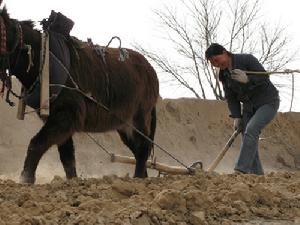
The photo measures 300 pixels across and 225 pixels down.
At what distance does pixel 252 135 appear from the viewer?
7.70 m

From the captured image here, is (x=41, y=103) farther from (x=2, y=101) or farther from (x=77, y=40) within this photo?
(x=2, y=101)

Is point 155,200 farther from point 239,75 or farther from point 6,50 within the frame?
point 239,75

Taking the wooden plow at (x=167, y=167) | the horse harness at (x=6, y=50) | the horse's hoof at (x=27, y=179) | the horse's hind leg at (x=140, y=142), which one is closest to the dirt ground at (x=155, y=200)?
the horse's hoof at (x=27, y=179)

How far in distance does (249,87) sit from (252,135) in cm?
62

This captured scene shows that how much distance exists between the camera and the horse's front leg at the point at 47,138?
6.25 m

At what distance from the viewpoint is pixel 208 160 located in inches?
770

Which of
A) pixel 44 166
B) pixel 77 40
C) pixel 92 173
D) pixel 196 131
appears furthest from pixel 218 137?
pixel 77 40

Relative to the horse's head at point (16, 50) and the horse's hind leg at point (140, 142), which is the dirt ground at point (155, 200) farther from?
the horse's hind leg at point (140, 142)

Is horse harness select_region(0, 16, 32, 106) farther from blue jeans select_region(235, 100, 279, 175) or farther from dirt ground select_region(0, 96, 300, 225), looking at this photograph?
blue jeans select_region(235, 100, 279, 175)

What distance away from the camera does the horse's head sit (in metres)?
6.25

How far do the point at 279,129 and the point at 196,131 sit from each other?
335 centimetres

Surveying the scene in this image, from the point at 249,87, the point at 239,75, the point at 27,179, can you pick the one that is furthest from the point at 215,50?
the point at 27,179

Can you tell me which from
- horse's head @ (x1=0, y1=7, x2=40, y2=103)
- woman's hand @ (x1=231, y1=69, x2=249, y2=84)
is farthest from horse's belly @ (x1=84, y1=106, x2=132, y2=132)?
woman's hand @ (x1=231, y1=69, x2=249, y2=84)

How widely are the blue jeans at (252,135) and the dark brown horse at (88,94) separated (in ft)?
4.04
